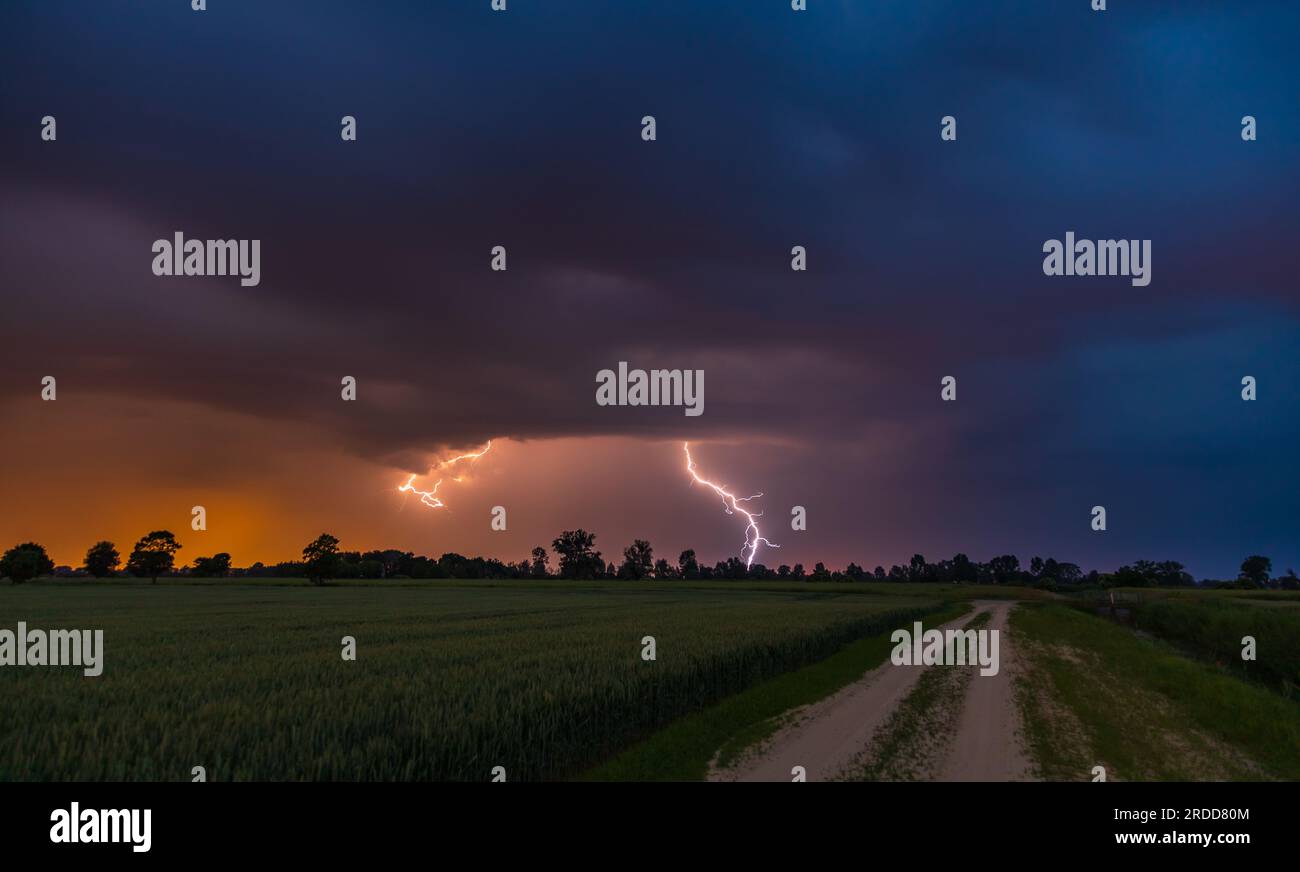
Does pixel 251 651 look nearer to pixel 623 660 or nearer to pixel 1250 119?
pixel 623 660

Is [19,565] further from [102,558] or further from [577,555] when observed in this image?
[577,555]

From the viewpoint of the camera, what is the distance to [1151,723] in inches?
650

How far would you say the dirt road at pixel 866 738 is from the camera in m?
12.2

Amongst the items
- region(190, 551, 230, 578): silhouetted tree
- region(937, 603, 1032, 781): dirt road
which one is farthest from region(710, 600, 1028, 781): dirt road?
region(190, 551, 230, 578): silhouetted tree

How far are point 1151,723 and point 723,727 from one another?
11.2 m

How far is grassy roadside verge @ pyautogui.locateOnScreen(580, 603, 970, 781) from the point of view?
12.4 meters

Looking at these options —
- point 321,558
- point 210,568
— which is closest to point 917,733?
point 321,558

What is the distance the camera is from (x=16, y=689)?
14.2 m

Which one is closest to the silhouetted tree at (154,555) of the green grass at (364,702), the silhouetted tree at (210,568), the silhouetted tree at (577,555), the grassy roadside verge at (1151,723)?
the silhouetted tree at (210,568)

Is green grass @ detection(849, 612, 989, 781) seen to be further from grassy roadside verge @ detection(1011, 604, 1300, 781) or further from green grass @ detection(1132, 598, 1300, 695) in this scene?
green grass @ detection(1132, 598, 1300, 695)
